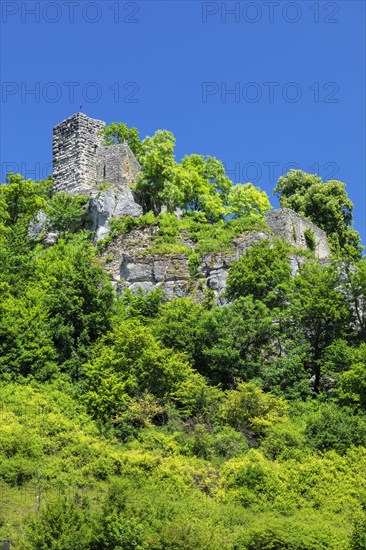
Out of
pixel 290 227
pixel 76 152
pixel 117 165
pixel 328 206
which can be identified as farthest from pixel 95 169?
pixel 328 206

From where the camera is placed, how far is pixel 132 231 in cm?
3516

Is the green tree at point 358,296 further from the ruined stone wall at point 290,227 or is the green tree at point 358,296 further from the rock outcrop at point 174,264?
the ruined stone wall at point 290,227

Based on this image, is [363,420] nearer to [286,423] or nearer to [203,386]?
[286,423]

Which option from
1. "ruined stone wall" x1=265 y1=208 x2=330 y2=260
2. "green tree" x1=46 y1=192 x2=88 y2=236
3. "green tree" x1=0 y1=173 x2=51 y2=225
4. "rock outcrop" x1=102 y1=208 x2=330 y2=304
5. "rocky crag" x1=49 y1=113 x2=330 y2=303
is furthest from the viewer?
"green tree" x1=0 y1=173 x2=51 y2=225

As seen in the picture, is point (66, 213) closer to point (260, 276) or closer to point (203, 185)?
point (203, 185)

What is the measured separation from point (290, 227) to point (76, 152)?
10.7 m

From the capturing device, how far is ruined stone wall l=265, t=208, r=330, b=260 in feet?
116

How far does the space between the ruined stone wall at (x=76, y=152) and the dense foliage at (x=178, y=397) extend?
2919mm

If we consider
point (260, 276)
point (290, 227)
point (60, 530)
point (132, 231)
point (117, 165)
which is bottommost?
point (60, 530)

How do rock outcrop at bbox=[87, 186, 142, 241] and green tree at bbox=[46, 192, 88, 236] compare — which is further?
green tree at bbox=[46, 192, 88, 236]

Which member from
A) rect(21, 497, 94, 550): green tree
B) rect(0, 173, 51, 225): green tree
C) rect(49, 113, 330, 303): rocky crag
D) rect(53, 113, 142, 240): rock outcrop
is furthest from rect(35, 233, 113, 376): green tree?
rect(21, 497, 94, 550): green tree

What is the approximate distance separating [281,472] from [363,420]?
387 centimetres

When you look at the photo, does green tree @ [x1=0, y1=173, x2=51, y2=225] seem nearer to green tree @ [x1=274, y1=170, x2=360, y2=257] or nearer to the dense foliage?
the dense foliage

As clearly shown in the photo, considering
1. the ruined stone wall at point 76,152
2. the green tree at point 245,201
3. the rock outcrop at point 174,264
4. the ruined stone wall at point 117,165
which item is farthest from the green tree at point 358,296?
the ruined stone wall at point 76,152
